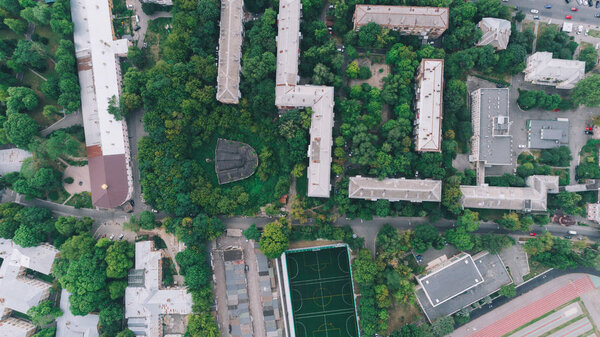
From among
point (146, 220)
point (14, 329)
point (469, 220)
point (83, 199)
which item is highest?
point (83, 199)

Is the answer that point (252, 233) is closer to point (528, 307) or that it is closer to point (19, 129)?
point (19, 129)

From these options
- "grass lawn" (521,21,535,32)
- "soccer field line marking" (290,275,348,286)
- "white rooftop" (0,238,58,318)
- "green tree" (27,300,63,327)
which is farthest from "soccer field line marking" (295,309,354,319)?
"grass lawn" (521,21,535,32)

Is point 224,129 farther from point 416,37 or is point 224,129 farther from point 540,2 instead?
point 540,2

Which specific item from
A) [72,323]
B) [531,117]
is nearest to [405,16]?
[531,117]

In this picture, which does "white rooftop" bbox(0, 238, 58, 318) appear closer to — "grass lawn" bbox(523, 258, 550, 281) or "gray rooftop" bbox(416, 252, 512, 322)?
"gray rooftop" bbox(416, 252, 512, 322)

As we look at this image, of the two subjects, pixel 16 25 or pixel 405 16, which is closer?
pixel 405 16

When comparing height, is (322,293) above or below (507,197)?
below
